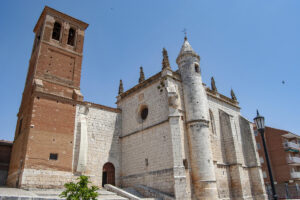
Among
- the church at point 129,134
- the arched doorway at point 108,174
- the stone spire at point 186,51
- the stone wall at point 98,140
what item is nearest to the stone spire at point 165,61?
the church at point 129,134

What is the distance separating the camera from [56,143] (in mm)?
16031

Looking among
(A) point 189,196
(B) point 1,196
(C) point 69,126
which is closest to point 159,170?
(A) point 189,196

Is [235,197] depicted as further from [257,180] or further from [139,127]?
[139,127]

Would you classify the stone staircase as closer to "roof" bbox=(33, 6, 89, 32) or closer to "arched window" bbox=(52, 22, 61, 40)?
"arched window" bbox=(52, 22, 61, 40)

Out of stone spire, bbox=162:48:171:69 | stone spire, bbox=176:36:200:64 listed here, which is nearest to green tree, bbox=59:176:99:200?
stone spire, bbox=162:48:171:69

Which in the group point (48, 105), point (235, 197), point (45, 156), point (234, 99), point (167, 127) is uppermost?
point (234, 99)

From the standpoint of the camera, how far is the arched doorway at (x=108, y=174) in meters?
18.8

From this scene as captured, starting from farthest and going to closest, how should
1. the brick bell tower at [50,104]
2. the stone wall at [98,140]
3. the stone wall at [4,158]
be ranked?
Answer: the stone wall at [4,158] < the stone wall at [98,140] < the brick bell tower at [50,104]

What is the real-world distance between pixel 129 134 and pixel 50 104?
685 cm

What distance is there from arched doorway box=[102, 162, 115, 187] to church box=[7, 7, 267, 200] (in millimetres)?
76

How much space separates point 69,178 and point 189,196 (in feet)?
26.4

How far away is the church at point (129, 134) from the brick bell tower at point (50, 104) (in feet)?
0.21

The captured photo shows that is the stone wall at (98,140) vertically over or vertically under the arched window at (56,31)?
under

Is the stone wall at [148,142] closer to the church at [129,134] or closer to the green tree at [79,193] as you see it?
the church at [129,134]
